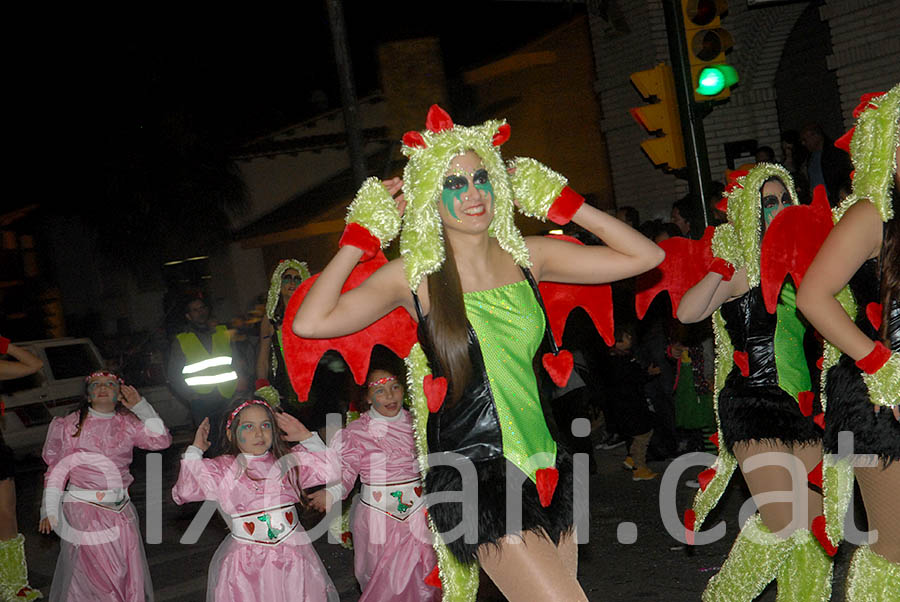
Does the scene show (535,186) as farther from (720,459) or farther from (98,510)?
(98,510)

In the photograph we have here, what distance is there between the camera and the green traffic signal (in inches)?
316

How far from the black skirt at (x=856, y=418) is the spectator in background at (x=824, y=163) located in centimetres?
541

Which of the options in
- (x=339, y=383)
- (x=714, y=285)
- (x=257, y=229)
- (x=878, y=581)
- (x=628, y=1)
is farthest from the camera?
(x=257, y=229)

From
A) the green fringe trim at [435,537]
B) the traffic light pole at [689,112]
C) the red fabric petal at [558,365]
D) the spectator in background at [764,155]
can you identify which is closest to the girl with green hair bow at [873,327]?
the red fabric petal at [558,365]

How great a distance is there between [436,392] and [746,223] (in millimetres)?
2082

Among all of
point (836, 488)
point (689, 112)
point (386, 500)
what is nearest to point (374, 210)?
point (836, 488)

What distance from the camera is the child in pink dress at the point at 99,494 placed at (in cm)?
632

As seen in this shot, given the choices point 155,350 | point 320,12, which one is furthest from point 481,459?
point 320,12

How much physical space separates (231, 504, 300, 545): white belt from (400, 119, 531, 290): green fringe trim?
1.99 m

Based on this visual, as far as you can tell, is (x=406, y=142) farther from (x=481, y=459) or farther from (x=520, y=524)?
(x=520, y=524)

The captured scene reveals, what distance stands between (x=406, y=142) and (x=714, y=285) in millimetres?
1902

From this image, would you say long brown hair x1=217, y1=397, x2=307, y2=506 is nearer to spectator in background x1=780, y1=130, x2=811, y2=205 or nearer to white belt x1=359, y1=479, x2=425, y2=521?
white belt x1=359, y1=479, x2=425, y2=521

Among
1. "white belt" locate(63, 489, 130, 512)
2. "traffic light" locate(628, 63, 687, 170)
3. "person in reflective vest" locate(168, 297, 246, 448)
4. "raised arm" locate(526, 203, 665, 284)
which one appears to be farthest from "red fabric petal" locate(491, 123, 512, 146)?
"person in reflective vest" locate(168, 297, 246, 448)

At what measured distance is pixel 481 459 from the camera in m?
3.56
